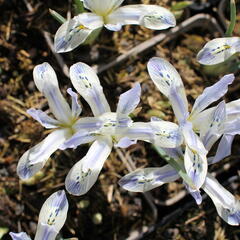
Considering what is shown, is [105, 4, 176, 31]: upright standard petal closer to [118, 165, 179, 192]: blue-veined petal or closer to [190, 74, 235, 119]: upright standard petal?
[190, 74, 235, 119]: upright standard petal

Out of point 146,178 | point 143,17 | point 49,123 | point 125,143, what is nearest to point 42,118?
point 49,123

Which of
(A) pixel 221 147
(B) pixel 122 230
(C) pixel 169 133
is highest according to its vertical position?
(C) pixel 169 133

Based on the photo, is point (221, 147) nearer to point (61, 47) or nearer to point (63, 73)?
point (61, 47)

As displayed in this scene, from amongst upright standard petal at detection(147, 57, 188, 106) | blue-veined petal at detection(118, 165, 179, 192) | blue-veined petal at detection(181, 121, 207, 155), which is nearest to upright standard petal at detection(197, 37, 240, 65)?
upright standard petal at detection(147, 57, 188, 106)

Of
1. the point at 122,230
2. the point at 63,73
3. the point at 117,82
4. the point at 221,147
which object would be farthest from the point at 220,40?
the point at 122,230

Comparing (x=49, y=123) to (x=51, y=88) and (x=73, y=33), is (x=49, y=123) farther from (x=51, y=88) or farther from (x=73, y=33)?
(x=73, y=33)
